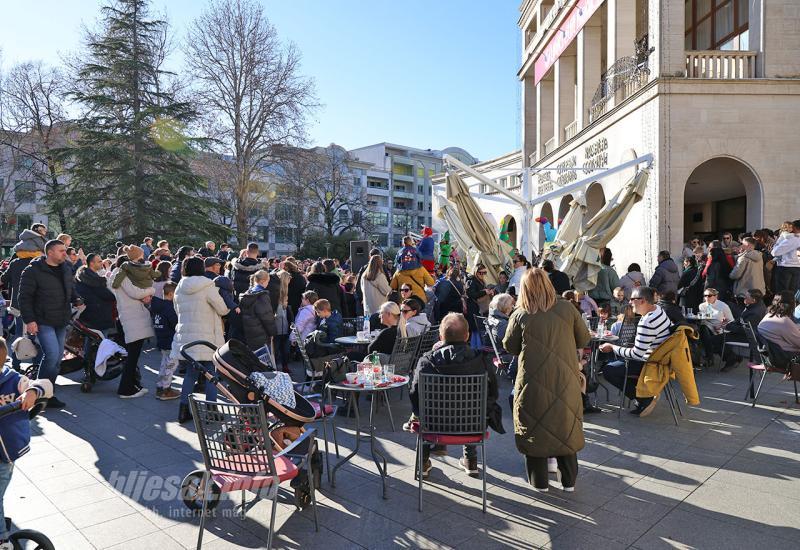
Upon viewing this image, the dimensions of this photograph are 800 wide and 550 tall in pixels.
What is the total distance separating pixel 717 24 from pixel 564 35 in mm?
5708

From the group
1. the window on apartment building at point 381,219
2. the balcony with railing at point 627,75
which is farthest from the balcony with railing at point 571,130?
the window on apartment building at point 381,219

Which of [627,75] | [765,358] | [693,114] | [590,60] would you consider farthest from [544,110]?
[765,358]

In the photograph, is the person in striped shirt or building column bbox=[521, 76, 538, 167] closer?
the person in striped shirt

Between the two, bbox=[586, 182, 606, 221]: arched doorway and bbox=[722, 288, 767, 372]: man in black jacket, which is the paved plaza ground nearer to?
bbox=[722, 288, 767, 372]: man in black jacket

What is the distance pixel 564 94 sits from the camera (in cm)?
2244

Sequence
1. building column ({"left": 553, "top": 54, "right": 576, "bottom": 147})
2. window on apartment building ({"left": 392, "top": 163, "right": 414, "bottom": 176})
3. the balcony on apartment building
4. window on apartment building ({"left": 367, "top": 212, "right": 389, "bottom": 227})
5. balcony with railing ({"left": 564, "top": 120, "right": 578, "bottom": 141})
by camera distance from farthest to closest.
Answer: window on apartment building ({"left": 392, "top": 163, "right": 414, "bottom": 176})
window on apartment building ({"left": 367, "top": 212, "right": 389, "bottom": 227})
building column ({"left": 553, "top": 54, "right": 576, "bottom": 147})
balcony with railing ({"left": 564, "top": 120, "right": 578, "bottom": 141})
the balcony on apartment building

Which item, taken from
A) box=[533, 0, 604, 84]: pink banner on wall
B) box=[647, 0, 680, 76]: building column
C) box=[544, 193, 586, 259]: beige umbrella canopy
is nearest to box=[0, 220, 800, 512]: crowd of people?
box=[544, 193, 586, 259]: beige umbrella canopy

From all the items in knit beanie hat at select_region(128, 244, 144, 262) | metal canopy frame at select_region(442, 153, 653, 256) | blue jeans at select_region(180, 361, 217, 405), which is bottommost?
blue jeans at select_region(180, 361, 217, 405)

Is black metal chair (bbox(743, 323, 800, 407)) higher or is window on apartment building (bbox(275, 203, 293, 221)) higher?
window on apartment building (bbox(275, 203, 293, 221))

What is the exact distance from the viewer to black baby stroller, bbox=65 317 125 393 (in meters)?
7.83

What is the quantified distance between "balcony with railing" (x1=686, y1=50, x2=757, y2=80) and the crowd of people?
438 centimetres

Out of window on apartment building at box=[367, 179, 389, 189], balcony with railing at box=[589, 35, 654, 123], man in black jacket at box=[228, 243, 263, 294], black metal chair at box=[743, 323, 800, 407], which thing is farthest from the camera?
window on apartment building at box=[367, 179, 389, 189]

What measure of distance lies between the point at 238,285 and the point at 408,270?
9.41 ft

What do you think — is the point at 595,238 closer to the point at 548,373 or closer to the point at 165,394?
the point at 548,373
